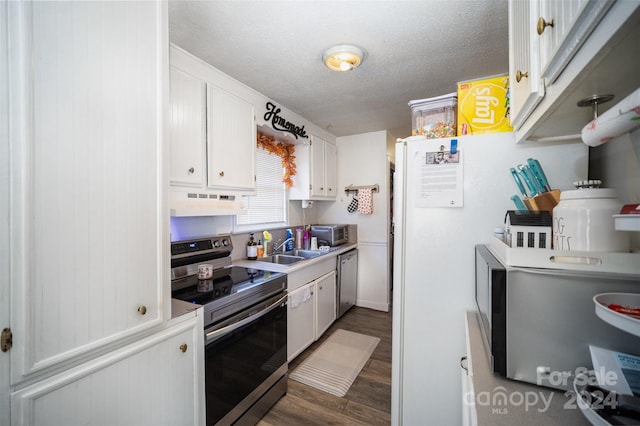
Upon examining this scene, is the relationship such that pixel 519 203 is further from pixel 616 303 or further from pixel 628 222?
pixel 628 222

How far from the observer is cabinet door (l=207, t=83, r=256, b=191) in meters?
1.84

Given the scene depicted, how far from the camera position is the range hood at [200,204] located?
5.08 ft

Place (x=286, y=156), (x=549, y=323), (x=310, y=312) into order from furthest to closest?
(x=286, y=156) < (x=310, y=312) < (x=549, y=323)

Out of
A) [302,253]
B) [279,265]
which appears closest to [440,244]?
[279,265]

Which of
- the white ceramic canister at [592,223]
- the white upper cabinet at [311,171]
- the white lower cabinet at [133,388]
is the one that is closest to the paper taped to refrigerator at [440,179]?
the white ceramic canister at [592,223]

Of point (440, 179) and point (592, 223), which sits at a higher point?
point (440, 179)

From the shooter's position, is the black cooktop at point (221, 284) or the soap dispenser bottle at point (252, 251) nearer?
the black cooktop at point (221, 284)

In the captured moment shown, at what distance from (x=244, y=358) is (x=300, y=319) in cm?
80

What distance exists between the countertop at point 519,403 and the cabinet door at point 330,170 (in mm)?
2914

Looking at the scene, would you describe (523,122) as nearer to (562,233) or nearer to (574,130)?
(574,130)

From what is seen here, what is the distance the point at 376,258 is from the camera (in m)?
3.59

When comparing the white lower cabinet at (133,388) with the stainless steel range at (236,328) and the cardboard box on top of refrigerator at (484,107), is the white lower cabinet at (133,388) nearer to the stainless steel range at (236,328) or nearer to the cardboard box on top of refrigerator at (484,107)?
the stainless steel range at (236,328)

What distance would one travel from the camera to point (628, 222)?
45 centimetres

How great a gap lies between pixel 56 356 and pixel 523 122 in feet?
5.87
